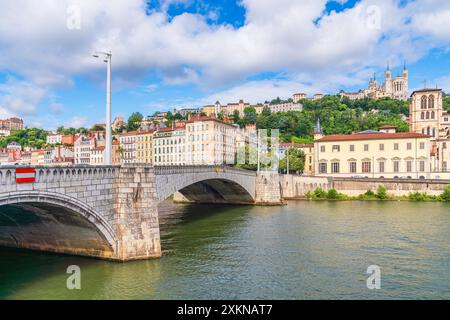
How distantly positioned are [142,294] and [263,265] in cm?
760

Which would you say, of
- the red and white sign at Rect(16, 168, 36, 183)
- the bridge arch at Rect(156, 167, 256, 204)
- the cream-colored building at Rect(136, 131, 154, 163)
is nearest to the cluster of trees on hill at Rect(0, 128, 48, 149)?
the cream-colored building at Rect(136, 131, 154, 163)

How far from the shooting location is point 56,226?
75.8 ft

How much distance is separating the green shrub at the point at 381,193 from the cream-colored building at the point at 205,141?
27.9 m

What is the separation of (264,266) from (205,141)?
5270 cm

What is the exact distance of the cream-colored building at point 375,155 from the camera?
225 ft

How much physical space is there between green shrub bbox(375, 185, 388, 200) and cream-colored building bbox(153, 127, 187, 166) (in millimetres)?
35346

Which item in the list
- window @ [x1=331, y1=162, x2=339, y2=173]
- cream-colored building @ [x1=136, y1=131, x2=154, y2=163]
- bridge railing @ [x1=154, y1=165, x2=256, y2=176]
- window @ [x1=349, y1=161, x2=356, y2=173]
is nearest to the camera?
bridge railing @ [x1=154, y1=165, x2=256, y2=176]

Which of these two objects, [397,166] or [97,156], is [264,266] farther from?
[97,156]

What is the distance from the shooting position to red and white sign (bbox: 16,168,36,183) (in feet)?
55.5

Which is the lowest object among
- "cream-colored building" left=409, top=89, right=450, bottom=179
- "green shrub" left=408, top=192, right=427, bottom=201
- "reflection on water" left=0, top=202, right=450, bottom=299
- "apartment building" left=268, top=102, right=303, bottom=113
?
"reflection on water" left=0, top=202, right=450, bottom=299

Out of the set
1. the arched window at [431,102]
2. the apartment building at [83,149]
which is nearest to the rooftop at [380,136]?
the arched window at [431,102]

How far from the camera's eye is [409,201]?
193 ft

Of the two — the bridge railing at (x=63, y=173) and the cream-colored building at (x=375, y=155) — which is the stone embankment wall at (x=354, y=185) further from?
the bridge railing at (x=63, y=173)

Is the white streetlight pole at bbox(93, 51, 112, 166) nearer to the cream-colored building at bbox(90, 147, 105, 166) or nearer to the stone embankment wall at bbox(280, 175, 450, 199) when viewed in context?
the stone embankment wall at bbox(280, 175, 450, 199)
